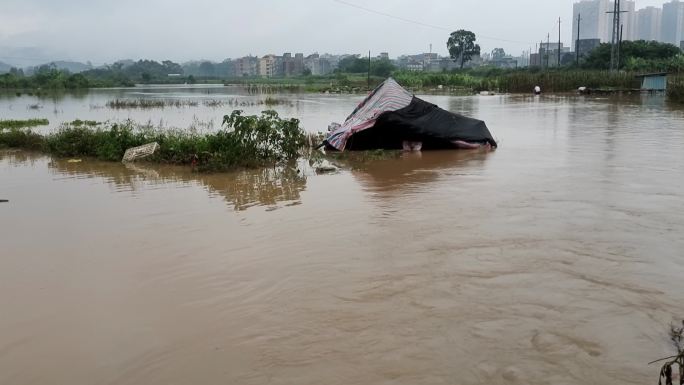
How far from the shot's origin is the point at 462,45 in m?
85.4

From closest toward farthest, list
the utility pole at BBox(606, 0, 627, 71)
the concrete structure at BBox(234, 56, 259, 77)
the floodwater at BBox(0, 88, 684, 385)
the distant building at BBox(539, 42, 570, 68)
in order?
the floodwater at BBox(0, 88, 684, 385)
the utility pole at BBox(606, 0, 627, 71)
the distant building at BBox(539, 42, 570, 68)
the concrete structure at BBox(234, 56, 259, 77)

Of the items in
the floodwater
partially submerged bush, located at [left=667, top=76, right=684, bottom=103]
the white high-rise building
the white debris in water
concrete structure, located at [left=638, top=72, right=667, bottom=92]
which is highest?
the white high-rise building

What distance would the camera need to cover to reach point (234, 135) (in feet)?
33.9

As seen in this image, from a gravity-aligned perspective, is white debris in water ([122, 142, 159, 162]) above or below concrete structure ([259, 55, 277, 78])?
below

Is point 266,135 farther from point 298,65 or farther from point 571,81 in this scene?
point 298,65

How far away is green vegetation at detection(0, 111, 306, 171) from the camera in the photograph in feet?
33.7

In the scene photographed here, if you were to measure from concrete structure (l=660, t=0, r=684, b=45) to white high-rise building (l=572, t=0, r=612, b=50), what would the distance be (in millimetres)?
25614

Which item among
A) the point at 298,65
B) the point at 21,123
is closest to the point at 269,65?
the point at 298,65

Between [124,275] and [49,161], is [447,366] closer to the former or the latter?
[124,275]

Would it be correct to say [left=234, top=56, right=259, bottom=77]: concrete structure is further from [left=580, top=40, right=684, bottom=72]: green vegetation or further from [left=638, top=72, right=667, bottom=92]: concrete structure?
[left=638, top=72, right=667, bottom=92]: concrete structure

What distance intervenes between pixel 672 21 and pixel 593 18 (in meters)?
32.4

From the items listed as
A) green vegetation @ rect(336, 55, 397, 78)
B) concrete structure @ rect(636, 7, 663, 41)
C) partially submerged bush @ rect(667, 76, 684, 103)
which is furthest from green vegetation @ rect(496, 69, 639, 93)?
concrete structure @ rect(636, 7, 663, 41)

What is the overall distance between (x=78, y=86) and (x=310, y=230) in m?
62.6

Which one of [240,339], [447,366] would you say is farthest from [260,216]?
[447,366]
